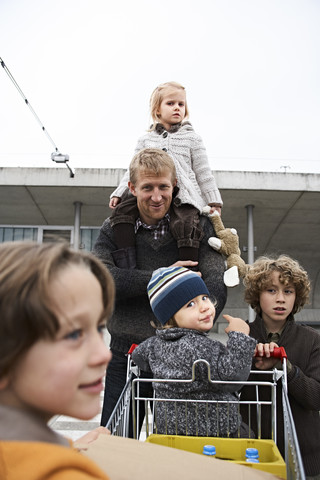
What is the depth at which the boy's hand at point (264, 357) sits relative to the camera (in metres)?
2.02

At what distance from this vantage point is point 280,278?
2549mm

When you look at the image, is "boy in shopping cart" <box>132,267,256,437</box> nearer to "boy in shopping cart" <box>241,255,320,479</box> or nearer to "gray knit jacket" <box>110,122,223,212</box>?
"boy in shopping cart" <box>241,255,320,479</box>

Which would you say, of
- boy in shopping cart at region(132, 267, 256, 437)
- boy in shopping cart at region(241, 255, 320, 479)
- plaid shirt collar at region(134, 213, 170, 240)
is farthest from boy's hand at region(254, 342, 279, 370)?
plaid shirt collar at region(134, 213, 170, 240)

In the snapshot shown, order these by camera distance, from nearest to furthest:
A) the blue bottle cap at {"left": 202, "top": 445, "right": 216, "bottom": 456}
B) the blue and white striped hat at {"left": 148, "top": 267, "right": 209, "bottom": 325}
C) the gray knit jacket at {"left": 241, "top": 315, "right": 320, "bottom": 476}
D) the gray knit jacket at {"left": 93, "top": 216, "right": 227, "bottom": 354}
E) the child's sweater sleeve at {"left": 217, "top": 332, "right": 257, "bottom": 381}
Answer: the blue bottle cap at {"left": 202, "top": 445, "right": 216, "bottom": 456} < the child's sweater sleeve at {"left": 217, "top": 332, "right": 257, "bottom": 381} < the blue and white striped hat at {"left": 148, "top": 267, "right": 209, "bottom": 325} < the gray knit jacket at {"left": 241, "top": 315, "right": 320, "bottom": 476} < the gray knit jacket at {"left": 93, "top": 216, "right": 227, "bottom": 354}

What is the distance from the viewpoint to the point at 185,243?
2432mm

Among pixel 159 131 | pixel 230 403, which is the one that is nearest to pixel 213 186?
pixel 159 131

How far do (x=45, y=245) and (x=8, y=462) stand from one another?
0.34 metres

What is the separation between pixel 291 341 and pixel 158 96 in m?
1.87

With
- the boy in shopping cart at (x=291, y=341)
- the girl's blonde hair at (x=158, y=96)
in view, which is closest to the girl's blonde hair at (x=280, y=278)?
the boy in shopping cart at (x=291, y=341)

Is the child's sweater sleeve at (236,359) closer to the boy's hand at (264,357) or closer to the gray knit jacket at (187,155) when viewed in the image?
the boy's hand at (264,357)

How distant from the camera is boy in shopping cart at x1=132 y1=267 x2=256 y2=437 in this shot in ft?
5.96

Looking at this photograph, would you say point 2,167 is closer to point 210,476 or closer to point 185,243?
point 185,243

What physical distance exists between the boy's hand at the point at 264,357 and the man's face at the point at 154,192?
875mm

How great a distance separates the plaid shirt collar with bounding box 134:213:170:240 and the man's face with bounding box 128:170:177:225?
0.27 feet
